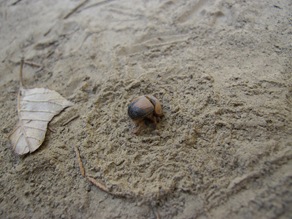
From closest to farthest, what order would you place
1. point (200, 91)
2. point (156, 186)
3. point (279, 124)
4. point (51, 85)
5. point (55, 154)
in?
point (156, 186) → point (279, 124) → point (55, 154) → point (200, 91) → point (51, 85)

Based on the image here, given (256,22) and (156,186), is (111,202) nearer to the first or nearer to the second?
(156,186)

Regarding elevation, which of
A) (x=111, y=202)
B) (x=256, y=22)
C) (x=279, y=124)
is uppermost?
(x=256, y=22)

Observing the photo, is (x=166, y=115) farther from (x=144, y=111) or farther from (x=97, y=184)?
(x=97, y=184)

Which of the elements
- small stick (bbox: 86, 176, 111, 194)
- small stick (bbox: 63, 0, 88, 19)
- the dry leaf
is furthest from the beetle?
small stick (bbox: 63, 0, 88, 19)

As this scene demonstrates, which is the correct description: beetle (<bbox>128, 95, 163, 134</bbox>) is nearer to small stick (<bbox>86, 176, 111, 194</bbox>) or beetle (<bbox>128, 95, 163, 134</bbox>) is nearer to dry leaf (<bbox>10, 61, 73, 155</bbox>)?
small stick (<bbox>86, 176, 111, 194</bbox>)

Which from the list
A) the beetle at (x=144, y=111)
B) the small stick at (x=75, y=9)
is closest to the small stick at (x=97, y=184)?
the beetle at (x=144, y=111)

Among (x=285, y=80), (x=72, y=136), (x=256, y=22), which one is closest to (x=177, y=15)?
(x=256, y=22)

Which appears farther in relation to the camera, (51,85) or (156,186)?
(51,85)
